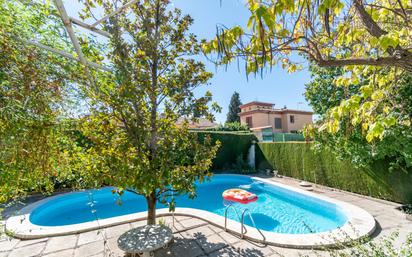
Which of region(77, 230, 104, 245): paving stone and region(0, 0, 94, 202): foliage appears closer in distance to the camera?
region(0, 0, 94, 202): foliage

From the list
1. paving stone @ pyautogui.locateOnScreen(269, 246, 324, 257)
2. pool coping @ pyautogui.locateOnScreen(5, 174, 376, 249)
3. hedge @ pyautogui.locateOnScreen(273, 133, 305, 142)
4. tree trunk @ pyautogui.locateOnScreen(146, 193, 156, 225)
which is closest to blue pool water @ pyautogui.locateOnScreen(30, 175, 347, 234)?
pool coping @ pyautogui.locateOnScreen(5, 174, 376, 249)

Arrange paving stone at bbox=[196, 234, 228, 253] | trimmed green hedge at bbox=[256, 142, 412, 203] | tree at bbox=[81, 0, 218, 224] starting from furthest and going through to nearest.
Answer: trimmed green hedge at bbox=[256, 142, 412, 203] → paving stone at bbox=[196, 234, 228, 253] → tree at bbox=[81, 0, 218, 224]

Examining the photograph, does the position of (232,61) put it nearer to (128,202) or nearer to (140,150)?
(140,150)

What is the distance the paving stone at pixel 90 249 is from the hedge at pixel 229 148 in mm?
11918

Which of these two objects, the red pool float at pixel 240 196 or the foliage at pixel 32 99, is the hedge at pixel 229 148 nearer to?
the red pool float at pixel 240 196

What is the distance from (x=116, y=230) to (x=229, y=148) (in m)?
12.4

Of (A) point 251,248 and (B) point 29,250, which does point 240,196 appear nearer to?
(A) point 251,248

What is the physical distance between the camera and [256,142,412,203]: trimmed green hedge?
25.5 ft

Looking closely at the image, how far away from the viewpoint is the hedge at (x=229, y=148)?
16.5 meters

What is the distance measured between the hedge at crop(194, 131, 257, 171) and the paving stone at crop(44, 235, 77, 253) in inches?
469

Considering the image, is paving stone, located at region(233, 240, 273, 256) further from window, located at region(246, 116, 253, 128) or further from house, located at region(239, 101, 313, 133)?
window, located at region(246, 116, 253, 128)

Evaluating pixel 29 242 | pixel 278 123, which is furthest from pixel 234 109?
pixel 29 242

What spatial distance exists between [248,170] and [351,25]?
14.3 metres

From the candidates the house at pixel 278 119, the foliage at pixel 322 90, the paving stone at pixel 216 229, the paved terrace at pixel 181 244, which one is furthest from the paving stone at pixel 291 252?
the house at pixel 278 119
